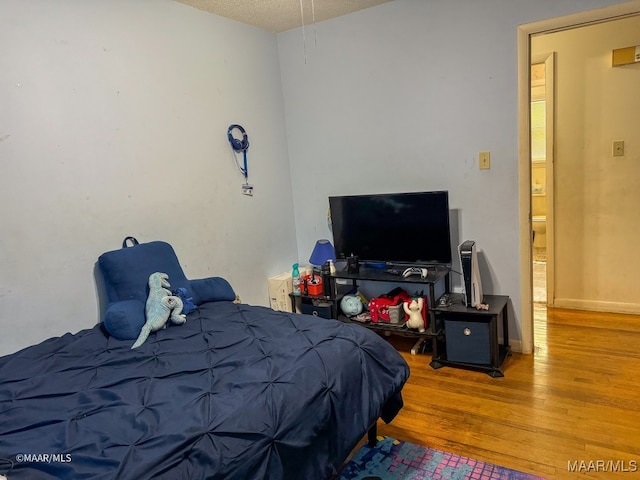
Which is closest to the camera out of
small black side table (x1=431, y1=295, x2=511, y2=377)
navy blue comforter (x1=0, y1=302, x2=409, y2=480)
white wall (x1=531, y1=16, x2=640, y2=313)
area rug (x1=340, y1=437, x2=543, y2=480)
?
navy blue comforter (x1=0, y1=302, x2=409, y2=480)

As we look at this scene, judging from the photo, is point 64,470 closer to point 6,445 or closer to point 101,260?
point 6,445

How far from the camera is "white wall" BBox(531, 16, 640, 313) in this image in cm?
334

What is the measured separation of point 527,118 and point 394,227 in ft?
3.66

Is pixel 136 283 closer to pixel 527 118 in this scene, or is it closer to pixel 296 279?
pixel 296 279

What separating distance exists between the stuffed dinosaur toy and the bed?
0.15 feet

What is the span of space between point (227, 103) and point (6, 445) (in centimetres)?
248

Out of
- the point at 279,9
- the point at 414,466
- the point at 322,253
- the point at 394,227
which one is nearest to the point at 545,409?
the point at 414,466

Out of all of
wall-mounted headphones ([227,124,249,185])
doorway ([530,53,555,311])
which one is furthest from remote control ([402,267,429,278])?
wall-mounted headphones ([227,124,249,185])

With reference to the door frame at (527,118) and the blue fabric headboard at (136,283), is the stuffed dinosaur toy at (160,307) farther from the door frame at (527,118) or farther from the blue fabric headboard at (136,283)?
the door frame at (527,118)

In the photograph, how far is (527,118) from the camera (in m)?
2.78

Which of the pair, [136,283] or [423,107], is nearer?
[136,283]

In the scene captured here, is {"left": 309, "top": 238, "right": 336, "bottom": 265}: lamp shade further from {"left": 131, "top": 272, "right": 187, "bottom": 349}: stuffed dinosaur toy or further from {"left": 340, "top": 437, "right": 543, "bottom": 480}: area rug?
{"left": 340, "top": 437, "right": 543, "bottom": 480}: area rug

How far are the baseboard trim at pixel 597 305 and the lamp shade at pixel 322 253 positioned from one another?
204cm

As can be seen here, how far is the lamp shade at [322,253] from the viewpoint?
350 centimetres
